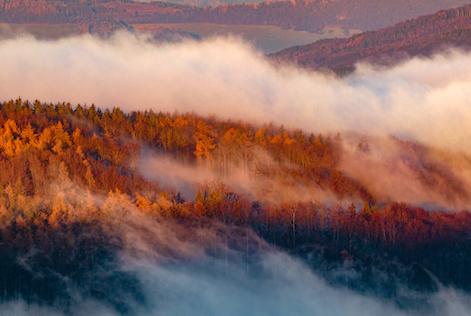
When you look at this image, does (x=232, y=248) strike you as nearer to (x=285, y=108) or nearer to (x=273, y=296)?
(x=273, y=296)

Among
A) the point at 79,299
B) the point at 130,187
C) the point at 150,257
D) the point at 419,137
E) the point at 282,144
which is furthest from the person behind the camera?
the point at 419,137

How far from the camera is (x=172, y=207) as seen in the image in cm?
10319

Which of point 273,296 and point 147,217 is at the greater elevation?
point 147,217

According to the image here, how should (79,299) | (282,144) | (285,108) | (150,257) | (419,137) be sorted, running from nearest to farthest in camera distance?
1. (79,299)
2. (150,257)
3. (282,144)
4. (419,137)
5. (285,108)

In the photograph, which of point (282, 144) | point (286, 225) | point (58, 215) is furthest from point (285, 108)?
point (58, 215)

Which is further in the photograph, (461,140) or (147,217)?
(461,140)

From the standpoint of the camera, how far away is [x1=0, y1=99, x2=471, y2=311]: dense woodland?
93375 millimetres

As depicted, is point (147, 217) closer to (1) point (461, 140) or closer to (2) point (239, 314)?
(2) point (239, 314)

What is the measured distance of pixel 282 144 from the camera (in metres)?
127

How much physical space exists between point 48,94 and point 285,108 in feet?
131

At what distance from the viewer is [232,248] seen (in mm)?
102125

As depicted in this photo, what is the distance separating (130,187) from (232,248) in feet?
41.1

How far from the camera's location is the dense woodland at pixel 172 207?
93.4 metres

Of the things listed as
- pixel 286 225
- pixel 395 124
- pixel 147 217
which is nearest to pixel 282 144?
pixel 286 225
